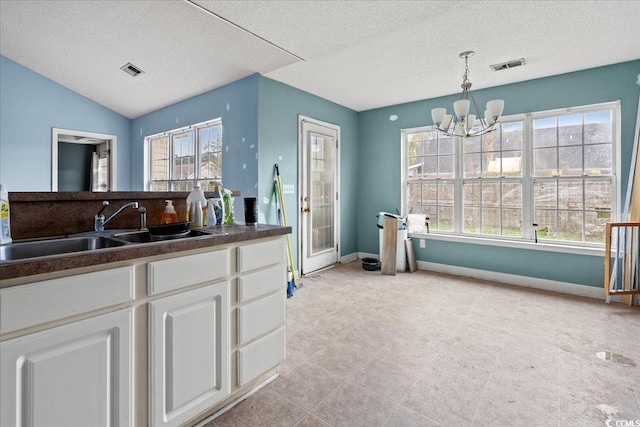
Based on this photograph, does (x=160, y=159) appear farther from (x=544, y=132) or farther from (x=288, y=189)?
(x=544, y=132)

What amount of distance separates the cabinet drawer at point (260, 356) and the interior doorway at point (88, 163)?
16.6ft

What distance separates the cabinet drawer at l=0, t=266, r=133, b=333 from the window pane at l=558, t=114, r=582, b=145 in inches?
176

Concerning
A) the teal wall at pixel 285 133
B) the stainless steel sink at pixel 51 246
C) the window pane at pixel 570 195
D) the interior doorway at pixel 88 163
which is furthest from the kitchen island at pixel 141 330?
the interior doorway at pixel 88 163

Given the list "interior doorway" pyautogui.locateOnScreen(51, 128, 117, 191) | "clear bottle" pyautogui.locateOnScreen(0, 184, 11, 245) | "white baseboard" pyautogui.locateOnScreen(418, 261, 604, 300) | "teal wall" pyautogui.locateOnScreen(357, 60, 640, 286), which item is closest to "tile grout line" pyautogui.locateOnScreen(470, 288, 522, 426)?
"white baseboard" pyautogui.locateOnScreen(418, 261, 604, 300)

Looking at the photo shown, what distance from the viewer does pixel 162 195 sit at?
2041mm

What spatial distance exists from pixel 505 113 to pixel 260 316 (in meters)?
3.90

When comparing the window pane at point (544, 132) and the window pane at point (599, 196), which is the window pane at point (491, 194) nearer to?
the window pane at point (544, 132)

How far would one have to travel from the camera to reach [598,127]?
351 centimetres

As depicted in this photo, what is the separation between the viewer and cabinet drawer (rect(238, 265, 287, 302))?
170 centimetres

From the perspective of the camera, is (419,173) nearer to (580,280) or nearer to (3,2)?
(580,280)

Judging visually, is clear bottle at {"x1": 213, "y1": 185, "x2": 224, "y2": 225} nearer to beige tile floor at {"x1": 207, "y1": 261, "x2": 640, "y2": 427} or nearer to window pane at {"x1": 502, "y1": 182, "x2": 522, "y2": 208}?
beige tile floor at {"x1": 207, "y1": 261, "x2": 640, "y2": 427}

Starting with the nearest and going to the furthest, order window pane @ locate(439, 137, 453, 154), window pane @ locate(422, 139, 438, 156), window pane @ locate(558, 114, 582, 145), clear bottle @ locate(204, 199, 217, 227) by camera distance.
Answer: clear bottle @ locate(204, 199, 217, 227)
window pane @ locate(558, 114, 582, 145)
window pane @ locate(439, 137, 453, 154)
window pane @ locate(422, 139, 438, 156)

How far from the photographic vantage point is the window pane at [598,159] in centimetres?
348

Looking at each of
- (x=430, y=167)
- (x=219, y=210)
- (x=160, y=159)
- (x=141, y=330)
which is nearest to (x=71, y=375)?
(x=141, y=330)
